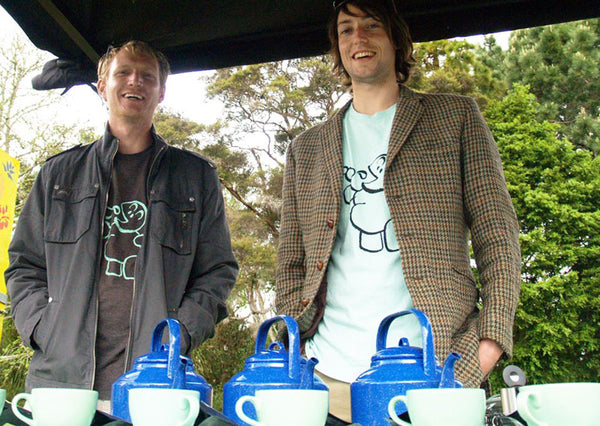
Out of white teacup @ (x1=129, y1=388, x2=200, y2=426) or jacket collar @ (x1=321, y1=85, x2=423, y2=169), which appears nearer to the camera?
white teacup @ (x1=129, y1=388, x2=200, y2=426)

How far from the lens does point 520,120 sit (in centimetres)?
1341

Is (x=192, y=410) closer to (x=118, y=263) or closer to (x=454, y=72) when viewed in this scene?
(x=118, y=263)

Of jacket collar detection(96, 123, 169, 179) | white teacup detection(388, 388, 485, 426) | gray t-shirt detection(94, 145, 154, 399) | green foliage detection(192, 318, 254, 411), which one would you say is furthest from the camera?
green foliage detection(192, 318, 254, 411)

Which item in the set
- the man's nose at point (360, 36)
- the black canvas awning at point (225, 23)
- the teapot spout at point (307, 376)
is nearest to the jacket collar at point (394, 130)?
the man's nose at point (360, 36)

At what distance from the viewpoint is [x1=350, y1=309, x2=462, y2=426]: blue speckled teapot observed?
974mm

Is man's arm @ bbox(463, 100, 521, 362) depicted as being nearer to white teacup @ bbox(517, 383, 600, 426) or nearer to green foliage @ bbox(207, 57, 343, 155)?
white teacup @ bbox(517, 383, 600, 426)

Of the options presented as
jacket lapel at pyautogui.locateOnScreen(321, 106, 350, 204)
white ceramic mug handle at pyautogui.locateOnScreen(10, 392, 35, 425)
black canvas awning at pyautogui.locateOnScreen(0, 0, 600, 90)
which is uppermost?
black canvas awning at pyautogui.locateOnScreen(0, 0, 600, 90)

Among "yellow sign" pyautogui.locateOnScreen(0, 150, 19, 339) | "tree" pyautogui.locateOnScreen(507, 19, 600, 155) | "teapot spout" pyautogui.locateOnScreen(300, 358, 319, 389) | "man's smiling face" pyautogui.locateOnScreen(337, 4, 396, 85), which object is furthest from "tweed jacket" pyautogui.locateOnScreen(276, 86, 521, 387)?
"tree" pyautogui.locateOnScreen(507, 19, 600, 155)

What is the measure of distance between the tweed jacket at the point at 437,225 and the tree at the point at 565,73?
12.8 m

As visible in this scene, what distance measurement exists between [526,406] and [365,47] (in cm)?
138

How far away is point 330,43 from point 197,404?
5.76 ft

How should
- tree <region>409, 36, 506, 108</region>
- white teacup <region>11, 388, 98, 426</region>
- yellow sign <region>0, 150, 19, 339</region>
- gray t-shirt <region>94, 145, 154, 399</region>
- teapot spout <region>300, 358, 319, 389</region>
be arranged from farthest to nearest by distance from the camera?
tree <region>409, 36, 506, 108</region> < yellow sign <region>0, 150, 19, 339</region> < gray t-shirt <region>94, 145, 154, 399</region> < teapot spout <region>300, 358, 319, 389</region> < white teacup <region>11, 388, 98, 426</region>

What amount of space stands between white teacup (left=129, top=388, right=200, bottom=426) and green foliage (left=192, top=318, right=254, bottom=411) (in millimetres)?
11739

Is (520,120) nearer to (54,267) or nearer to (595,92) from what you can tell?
(595,92)
